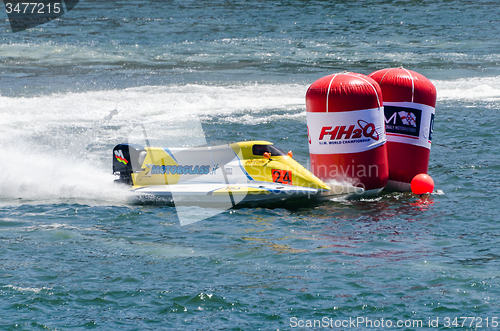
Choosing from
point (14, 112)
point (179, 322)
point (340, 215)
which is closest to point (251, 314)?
point (179, 322)

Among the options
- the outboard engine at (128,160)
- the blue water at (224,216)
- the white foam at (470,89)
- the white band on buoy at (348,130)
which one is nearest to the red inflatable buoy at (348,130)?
the white band on buoy at (348,130)

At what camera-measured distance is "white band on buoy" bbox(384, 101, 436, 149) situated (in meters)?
13.9

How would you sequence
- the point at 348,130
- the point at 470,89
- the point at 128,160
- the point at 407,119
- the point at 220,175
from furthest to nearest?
the point at 470,89 < the point at 128,160 < the point at 220,175 < the point at 407,119 < the point at 348,130

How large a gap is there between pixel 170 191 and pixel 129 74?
1668 centimetres

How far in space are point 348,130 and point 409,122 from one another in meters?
1.87

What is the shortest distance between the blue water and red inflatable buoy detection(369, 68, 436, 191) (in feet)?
2.80

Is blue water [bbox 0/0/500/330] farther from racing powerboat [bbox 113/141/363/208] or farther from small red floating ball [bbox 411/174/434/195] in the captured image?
racing powerboat [bbox 113/141/363/208]

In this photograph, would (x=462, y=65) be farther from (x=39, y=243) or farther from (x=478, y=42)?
(x=39, y=243)

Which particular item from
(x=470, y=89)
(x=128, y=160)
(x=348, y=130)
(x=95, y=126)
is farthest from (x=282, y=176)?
(x=470, y=89)

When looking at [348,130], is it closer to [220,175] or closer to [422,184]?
[422,184]

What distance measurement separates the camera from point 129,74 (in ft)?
96.0


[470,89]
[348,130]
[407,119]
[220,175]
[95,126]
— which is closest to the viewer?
[348,130]

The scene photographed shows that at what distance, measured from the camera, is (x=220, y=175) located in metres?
14.3

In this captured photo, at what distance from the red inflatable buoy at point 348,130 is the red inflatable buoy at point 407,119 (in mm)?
742
